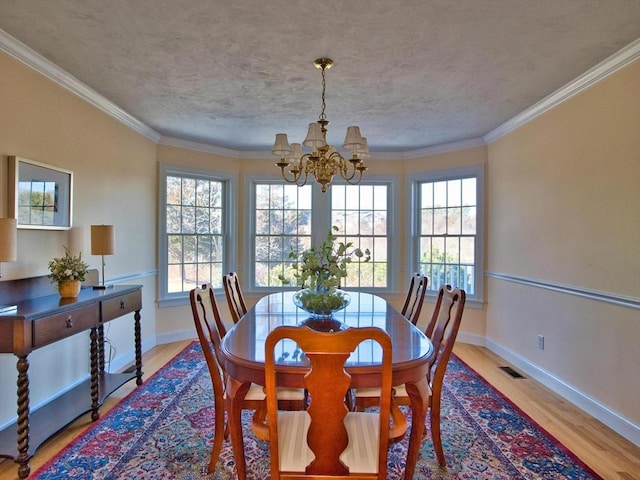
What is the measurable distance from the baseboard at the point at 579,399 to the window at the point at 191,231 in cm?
370

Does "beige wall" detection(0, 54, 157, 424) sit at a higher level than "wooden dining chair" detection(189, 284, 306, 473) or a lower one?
higher

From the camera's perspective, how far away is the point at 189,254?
16.1ft

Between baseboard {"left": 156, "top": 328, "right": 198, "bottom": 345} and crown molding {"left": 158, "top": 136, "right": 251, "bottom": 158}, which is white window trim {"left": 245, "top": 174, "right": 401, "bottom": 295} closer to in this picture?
crown molding {"left": 158, "top": 136, "right": 251, "bottom": 158}

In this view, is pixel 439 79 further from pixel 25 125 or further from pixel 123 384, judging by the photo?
pixel 123 384

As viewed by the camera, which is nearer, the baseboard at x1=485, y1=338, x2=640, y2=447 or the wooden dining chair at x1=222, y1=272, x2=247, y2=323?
the baseboard at x1=485, y1=338, x2=640, y2=447

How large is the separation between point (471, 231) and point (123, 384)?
4075mm

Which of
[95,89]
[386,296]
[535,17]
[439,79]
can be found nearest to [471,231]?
[386,296]

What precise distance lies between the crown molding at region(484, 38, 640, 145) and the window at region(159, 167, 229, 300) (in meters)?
3.57

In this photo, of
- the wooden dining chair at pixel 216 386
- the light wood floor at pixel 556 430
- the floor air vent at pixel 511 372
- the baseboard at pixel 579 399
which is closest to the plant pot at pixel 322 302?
the wooden dining chair at pixel 216 386

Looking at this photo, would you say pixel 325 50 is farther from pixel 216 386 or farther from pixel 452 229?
pixel 452 229

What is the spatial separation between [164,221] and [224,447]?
306cm

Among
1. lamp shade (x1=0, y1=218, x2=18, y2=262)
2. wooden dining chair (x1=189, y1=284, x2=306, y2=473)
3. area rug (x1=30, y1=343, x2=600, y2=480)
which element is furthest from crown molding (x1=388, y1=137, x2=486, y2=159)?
lamp shade (x1=0, y1=218, x2=18, y2=262)

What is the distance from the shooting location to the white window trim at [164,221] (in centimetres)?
463

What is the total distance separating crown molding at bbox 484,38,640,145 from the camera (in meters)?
2.45
